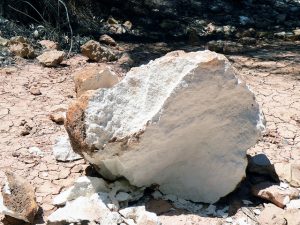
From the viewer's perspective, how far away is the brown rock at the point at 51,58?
13.7ft

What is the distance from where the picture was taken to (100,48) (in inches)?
174

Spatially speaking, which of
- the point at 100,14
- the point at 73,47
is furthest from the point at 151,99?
the point at 100,14

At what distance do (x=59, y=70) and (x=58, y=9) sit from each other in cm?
103

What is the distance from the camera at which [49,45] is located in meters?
4.59

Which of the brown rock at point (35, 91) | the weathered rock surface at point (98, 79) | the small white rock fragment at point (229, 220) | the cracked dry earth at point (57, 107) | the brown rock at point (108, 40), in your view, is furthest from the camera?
the brown rock at point (108, 40)

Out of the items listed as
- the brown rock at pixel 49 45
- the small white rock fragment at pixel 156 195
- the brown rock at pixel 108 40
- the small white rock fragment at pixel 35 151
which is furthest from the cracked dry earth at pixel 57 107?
the brown rock at pixel 108 40

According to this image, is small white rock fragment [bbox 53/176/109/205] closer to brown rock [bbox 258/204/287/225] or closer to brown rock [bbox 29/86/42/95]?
brown rock [bbox 258/204/287/225]

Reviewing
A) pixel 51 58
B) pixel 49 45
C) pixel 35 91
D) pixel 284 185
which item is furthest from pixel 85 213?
pixel 49 45

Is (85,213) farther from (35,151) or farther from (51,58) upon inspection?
(51,58)

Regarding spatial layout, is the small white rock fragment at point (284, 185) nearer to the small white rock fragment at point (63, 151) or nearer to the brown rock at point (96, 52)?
the small white rock fragment at point (63, 151)

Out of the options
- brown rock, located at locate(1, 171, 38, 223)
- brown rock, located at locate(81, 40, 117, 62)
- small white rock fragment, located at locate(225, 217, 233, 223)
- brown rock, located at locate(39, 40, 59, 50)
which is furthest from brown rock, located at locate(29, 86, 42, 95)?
small white rock fragment, located at locate(225, 217, 233, 223)

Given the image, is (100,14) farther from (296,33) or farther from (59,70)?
(296,33)

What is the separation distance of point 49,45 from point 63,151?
6.61 feet

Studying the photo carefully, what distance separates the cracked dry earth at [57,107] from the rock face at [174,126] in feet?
0.73
